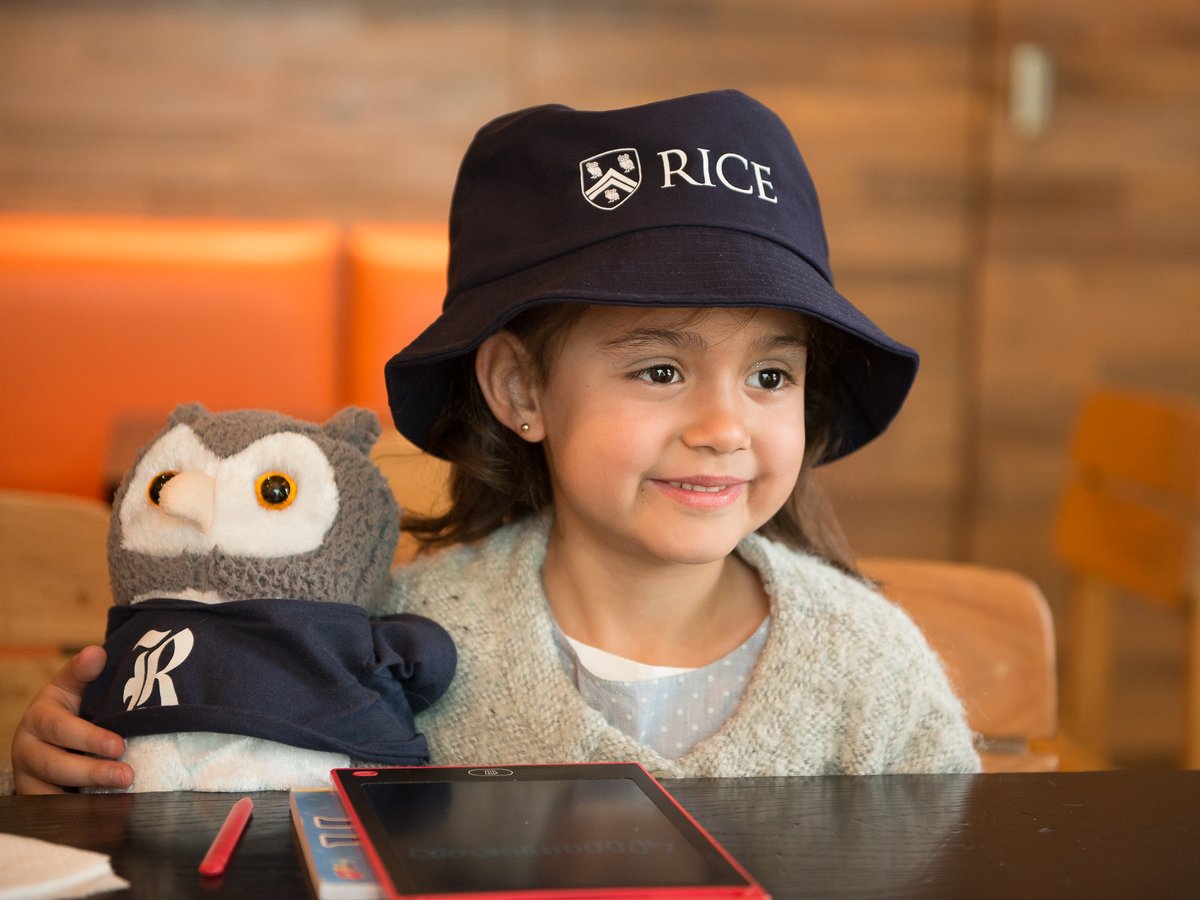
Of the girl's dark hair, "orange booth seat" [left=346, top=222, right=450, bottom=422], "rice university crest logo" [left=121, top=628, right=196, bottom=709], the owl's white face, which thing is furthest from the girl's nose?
"orange booth seat" [left=346, top=222, right=450, bottom=422]

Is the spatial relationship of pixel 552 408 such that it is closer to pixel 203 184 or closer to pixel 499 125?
pixel 499 125

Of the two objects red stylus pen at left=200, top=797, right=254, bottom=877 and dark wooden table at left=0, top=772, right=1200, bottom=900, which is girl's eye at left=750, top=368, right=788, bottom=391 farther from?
red stylus pen at left=200, top=797, right=254, bottom=877

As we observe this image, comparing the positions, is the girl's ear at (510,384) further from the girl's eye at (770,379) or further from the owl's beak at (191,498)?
the owl's beak at (191,498)

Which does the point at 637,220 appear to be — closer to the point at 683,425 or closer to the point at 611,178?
the point at 611,178

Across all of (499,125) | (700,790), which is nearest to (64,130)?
(499,125)

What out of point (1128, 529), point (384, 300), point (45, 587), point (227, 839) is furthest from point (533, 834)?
point (384, 300)

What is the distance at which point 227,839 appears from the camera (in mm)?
625

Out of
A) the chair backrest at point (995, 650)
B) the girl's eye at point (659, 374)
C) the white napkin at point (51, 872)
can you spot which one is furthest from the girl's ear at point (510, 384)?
the white napkin at point (51, 872)

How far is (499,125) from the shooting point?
41.7 inches

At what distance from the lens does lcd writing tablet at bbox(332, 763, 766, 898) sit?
0.55 meters

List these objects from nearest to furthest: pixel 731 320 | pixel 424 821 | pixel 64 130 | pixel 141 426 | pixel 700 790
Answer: pixel 424 821
pixel 700 790
pixel 731 320
pixel 141 426
pixel 64 130

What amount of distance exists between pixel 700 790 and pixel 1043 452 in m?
2.44

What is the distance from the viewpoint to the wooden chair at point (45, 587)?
1339mm

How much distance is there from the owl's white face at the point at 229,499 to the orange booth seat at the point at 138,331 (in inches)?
64.4
